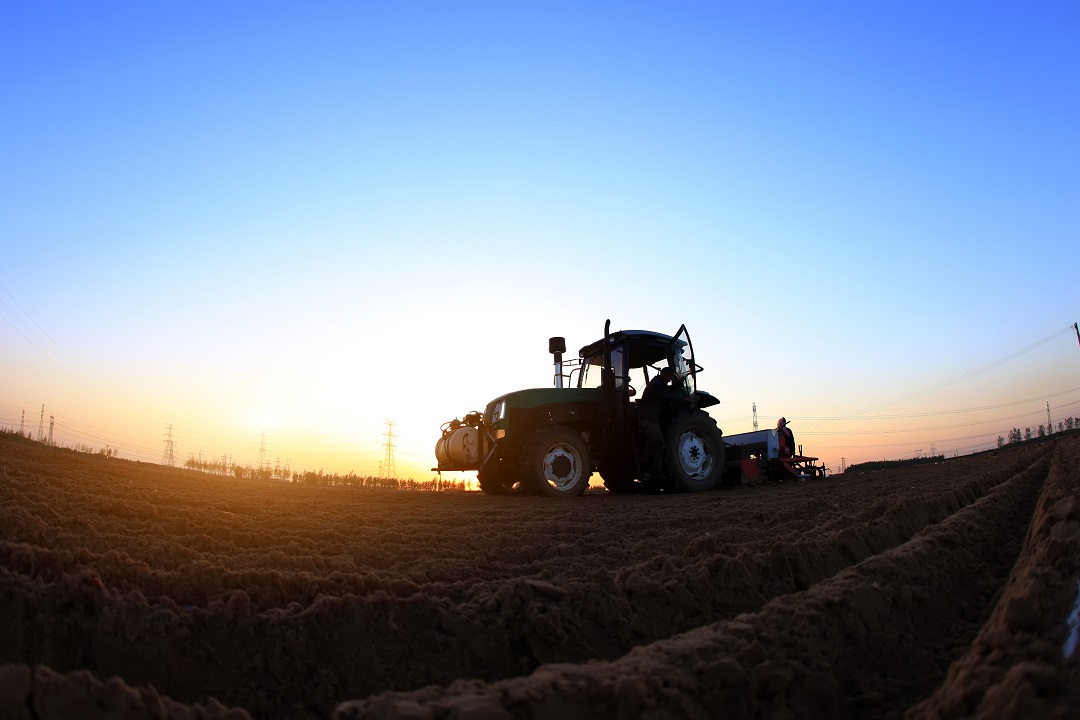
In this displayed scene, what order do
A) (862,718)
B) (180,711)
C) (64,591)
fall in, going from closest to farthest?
(180,711), (862,718), (64,591)

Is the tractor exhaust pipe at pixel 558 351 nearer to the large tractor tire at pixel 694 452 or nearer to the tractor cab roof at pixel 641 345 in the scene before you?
the tractor cab roof at pixel 641 345

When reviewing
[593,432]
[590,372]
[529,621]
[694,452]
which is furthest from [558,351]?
[529,621]

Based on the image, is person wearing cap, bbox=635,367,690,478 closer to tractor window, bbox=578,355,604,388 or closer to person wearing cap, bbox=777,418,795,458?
tractor window, bbox=578,355,604,388

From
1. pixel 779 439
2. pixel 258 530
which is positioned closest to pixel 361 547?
pixel 258 530

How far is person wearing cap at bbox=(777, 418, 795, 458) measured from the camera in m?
14.2

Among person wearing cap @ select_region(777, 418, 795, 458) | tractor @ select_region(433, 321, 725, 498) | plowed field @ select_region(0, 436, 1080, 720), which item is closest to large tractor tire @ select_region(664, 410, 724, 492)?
tractor @ select_region(433, 321, 725, 498)

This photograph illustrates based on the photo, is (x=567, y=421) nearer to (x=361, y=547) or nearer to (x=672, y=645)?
(x=361, y=547)

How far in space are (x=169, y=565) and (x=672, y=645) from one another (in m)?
2.77

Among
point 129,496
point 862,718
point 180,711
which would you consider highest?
point 129,496

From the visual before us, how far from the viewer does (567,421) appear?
10.1 meters

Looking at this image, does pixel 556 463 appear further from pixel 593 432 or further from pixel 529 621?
pixel 529 621

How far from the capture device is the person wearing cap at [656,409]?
1049 cm

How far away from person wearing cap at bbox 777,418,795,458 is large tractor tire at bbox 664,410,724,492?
135 inches

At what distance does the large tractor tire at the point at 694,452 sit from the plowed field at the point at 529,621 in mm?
5527
